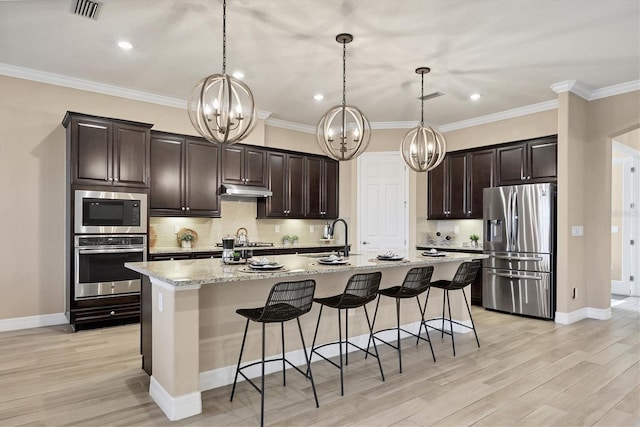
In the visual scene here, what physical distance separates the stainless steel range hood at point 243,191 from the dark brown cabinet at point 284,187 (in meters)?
0.25

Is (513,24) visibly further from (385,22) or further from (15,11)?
(15,11)

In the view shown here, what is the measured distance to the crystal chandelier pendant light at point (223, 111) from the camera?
301 cm

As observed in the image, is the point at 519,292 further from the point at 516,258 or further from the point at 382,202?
→ the point at 382,202

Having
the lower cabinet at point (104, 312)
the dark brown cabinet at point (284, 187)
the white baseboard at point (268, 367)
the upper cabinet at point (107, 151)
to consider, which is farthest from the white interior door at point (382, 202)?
the lower cabinet at point (104, 312)


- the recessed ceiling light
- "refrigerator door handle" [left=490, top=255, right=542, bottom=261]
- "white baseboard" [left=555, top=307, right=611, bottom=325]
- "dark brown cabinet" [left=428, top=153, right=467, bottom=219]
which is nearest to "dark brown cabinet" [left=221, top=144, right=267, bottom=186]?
the recessed ceiling light

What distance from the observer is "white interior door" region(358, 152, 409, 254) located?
701cm

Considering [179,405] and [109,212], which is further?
[109,212]

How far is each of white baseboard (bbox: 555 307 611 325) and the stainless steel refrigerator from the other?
0.12 meters

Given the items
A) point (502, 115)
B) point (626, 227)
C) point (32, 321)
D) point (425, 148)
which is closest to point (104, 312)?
point (32, 321)

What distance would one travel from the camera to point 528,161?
19.0 ft

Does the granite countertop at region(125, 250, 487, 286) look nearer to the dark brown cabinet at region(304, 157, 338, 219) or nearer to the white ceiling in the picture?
the white ceiling

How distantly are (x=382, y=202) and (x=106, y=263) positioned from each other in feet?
14.4

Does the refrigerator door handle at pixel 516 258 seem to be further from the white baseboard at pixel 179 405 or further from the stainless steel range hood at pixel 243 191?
the white baseboard at pixel 179 405

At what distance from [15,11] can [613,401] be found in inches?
221
